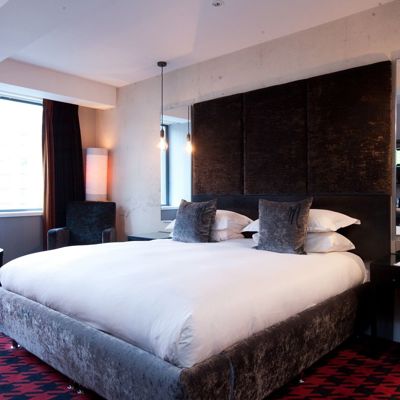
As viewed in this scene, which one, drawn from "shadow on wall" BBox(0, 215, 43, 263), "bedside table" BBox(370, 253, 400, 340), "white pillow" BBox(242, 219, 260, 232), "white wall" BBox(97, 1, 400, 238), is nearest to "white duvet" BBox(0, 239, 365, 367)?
"bedside table" BBox(370, 253, 400, 340)

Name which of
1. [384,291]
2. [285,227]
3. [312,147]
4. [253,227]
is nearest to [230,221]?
[253,227]

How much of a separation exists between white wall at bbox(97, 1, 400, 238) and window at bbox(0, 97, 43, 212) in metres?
0.86

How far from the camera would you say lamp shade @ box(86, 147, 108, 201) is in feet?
15.9

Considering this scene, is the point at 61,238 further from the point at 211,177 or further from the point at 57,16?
the point at 57,16

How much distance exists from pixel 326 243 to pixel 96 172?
320 centimetres

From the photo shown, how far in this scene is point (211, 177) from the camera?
384cm

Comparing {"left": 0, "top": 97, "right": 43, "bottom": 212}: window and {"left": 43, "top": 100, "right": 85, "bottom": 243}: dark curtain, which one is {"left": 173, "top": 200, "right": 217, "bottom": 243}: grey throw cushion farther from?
{"left": 0, "top": 97, "right": 43, "bottom": 212}: window

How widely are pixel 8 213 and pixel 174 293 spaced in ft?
11.2

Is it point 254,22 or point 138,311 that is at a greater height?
point 254,22

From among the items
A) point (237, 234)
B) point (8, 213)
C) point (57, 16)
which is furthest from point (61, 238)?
point (57, 16)

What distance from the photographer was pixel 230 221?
336 centimetres

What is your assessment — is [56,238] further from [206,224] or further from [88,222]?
[206,224]

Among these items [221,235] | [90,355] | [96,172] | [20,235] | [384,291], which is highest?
[96,172]

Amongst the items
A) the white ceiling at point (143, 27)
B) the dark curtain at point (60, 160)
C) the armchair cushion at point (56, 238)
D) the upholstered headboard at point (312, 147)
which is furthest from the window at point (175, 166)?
the dark curtain at point (60, 160)
